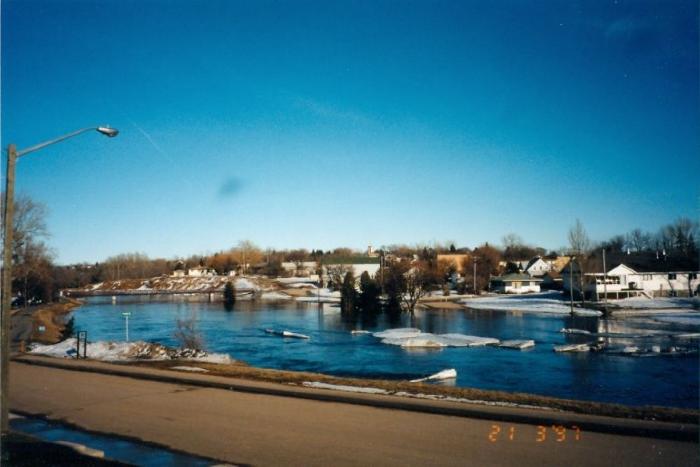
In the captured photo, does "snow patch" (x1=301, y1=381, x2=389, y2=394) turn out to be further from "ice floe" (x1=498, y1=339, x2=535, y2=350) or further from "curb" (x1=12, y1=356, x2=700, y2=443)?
"ice floe" (x1=498, y1=339, x2=535, y2=350)

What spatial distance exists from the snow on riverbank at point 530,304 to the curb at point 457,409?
5774 cm

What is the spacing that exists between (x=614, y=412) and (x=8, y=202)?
48.4ft

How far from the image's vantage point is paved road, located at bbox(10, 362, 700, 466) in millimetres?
9219

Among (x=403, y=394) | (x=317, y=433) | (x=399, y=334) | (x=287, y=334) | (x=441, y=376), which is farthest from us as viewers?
(x=287, y=334)

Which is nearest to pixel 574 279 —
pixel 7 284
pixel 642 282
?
pixel 642 282

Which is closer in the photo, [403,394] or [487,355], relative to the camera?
[403,394]

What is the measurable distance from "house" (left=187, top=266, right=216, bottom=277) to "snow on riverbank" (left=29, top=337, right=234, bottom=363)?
145 m

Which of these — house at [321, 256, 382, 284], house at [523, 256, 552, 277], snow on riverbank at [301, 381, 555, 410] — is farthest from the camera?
house at [321, 256, 382, 284]

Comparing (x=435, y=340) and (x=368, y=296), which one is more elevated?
(x=368, y=296)

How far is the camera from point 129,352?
2791cm

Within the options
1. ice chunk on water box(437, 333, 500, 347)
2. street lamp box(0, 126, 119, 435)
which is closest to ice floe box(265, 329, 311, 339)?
ice chunk on water box(437, 333, 500, 347)

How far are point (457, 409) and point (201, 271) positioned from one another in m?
180

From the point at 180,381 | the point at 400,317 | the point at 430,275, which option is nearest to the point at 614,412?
the point at 180,381
